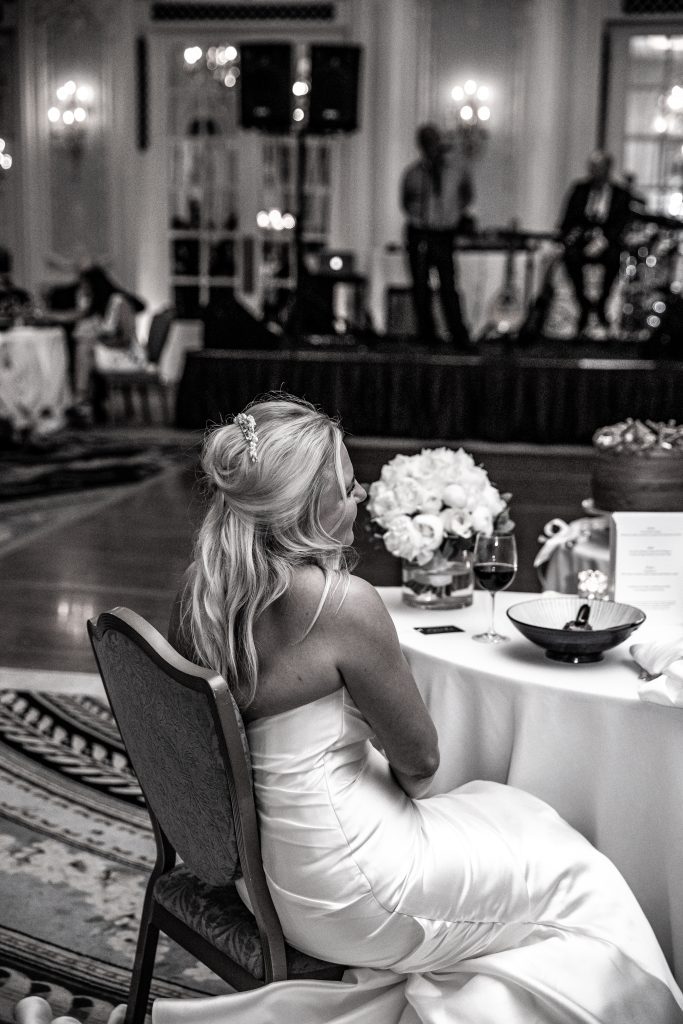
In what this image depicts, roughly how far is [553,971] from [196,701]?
1.90ft

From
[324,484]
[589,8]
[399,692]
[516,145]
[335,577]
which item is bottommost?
[399,692]

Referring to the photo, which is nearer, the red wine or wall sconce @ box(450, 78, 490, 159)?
the red wine

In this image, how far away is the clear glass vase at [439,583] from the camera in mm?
2119

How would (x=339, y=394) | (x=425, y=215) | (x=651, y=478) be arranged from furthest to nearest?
(x=425, y=215) → (x=339, y=394) → (x=651, y=478)

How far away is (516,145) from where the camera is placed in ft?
36.0

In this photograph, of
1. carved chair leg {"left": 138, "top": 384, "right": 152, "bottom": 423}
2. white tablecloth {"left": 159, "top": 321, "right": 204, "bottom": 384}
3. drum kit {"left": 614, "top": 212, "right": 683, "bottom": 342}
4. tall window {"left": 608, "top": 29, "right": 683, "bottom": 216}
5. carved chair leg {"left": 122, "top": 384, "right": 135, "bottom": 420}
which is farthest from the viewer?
white tablecloth {"left": 159, "top": 321, "right": 204, "bottom": 384}

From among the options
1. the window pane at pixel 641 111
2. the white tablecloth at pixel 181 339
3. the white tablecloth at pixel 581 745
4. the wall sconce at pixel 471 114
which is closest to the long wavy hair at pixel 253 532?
the white tablecloth at pixel 581 745

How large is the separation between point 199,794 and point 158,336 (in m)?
8.58

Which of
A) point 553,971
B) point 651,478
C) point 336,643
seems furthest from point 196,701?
point 651,478

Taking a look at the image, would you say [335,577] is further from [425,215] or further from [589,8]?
[589,8]

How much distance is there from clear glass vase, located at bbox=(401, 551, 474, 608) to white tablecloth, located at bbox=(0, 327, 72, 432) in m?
6.34

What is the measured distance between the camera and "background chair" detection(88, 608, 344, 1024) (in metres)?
1.40

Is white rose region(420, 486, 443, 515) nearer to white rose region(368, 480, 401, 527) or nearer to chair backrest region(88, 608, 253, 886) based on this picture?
white rose region(368, 480, 401, 527)

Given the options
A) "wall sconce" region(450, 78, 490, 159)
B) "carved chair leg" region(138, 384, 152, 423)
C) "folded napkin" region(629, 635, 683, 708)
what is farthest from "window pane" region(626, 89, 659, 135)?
"folded napkin" region(629, 635, 683, 708)
